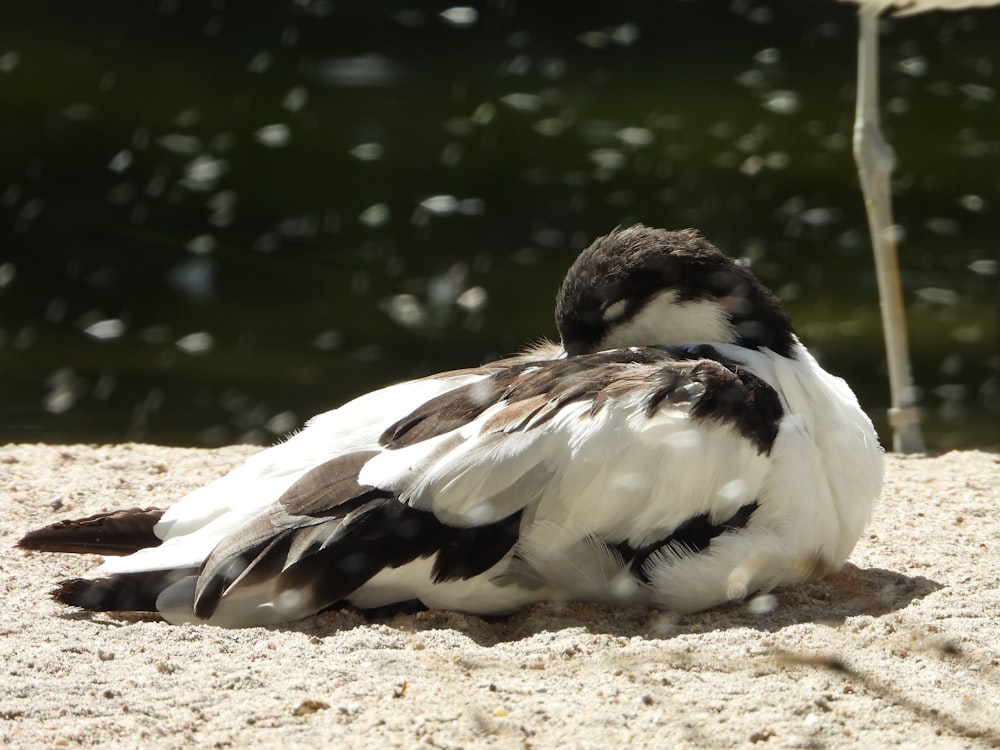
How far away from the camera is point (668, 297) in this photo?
445 centimetres

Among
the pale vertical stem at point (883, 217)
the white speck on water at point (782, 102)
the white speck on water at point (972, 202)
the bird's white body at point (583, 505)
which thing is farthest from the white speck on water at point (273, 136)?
the bird's white body at point (583, 505)

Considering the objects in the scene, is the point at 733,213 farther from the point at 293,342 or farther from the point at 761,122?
the point at 293,342

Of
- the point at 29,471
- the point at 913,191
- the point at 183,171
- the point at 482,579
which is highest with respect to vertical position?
the point at 482,579

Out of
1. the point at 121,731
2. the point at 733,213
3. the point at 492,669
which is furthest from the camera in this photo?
the point at 733,213

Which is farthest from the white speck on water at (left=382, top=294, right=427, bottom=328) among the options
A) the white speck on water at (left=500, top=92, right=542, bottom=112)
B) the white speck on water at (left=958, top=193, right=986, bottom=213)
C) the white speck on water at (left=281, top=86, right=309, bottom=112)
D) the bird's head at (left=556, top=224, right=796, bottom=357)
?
the bird's head at (left=556, top=224, right=796, bottom=357)

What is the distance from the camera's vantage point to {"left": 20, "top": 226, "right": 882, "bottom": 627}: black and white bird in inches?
152

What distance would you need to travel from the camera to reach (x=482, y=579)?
3924 millimetres

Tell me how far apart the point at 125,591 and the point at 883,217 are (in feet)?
14.3

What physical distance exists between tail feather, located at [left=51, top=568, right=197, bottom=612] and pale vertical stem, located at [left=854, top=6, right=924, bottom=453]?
157 inches

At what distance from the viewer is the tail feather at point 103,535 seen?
421 cm

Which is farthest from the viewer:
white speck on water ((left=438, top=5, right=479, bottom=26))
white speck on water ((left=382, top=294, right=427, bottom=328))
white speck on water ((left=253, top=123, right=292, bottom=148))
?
white speck on water ((left=438, top=5, right=479, bottom=26))

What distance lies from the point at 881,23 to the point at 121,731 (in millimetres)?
16882

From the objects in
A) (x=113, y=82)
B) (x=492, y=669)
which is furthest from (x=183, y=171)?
(x=492, y=669)

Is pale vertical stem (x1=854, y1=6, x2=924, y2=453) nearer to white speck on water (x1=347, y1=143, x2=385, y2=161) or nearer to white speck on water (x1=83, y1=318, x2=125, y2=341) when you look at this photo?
white speck on water (x1=83, y1=318, x2=125, y2=341)
